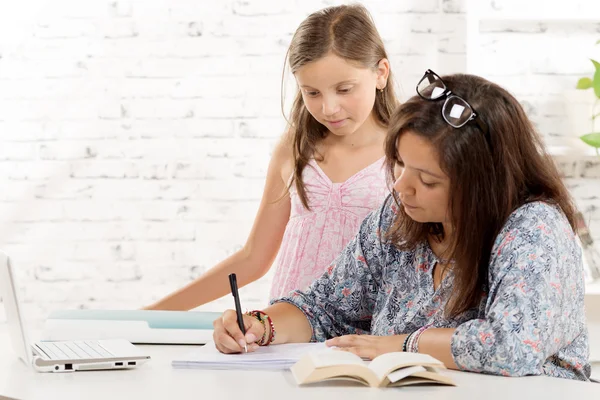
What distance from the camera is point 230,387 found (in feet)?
4.33

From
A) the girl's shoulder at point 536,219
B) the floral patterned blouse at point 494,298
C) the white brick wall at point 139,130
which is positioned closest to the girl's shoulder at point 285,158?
the floral patterned blouse at point 494,298

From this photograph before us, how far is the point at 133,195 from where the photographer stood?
369 centimetres

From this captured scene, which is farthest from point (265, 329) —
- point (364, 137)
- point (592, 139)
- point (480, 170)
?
point (592, 139)

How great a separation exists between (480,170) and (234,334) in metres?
0.54

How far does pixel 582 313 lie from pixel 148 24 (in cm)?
260

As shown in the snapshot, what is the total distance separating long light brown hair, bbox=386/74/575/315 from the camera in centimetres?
150

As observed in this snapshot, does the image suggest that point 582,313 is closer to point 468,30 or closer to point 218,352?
point 218,352

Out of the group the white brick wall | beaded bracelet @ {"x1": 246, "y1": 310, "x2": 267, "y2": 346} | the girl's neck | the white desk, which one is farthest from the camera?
the white brick wall

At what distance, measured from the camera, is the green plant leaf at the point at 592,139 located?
324 centimetres

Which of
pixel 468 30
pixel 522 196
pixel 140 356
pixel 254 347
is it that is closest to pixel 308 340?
pixel 254 347

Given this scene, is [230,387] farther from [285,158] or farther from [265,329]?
[285,158]

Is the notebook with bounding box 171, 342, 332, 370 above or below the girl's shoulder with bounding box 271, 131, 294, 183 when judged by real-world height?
below

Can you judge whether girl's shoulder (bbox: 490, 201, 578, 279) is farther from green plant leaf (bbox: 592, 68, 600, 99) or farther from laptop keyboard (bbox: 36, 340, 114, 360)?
green plant leaf (bbox: 592, 68, 600, 99)

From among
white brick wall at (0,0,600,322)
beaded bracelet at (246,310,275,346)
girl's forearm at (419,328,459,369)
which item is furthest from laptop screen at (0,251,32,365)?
white brick wall at (0,0,600,322)
